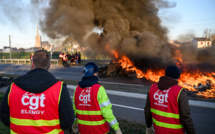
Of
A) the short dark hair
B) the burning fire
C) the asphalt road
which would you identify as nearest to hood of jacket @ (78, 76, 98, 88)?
the short dark hair

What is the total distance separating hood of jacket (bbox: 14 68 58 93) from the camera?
1.80m

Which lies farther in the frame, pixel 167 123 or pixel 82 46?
pixel 82 46

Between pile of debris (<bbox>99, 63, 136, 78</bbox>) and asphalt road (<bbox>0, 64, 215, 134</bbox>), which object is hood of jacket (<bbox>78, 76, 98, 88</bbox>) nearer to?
asphalt road (<bbox>0, 64, 215, 134</bbox>)

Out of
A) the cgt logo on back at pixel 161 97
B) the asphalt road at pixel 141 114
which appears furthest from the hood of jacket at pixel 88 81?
the asphalt road at pixel 141 114

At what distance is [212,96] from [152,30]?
9019mm

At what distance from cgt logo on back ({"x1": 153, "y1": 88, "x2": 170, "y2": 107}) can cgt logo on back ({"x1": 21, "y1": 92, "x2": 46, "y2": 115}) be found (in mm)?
1600

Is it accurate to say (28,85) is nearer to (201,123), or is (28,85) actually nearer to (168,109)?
(168,109)

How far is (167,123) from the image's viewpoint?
7.99ft

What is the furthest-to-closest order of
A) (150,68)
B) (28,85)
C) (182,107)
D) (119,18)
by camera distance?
(119,18)
(150,68)
(182,107)
(28,85)

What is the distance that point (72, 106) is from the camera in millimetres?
1984

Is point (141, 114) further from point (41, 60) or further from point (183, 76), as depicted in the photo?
point (183, 76)

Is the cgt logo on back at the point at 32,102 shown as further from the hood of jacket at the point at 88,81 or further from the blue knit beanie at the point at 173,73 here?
the blue knit beanie at the point at 173,73

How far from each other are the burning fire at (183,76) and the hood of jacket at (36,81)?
765 centimetres

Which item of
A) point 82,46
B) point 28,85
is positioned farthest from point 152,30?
point 28,85
